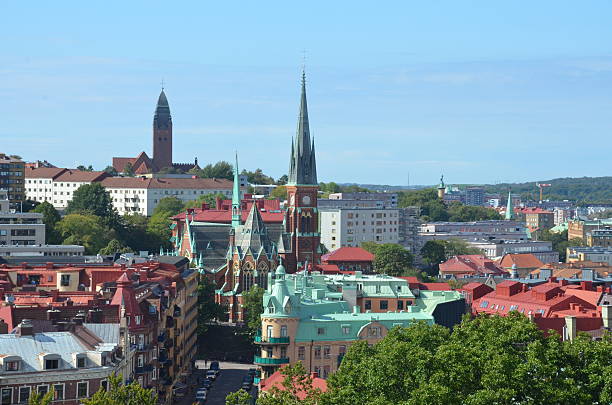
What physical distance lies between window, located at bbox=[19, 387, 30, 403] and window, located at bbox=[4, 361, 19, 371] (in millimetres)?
1403

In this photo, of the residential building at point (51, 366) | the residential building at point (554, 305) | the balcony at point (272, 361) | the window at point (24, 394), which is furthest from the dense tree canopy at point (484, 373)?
the residential building at point (554, 305)

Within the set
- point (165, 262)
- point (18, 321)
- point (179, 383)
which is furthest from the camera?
point (165, 262)

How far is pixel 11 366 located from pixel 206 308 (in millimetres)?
81792

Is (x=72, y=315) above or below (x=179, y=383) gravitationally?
above

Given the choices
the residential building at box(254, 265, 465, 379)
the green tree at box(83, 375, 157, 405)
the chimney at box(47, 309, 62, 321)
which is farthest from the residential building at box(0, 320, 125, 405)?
the residential building at box(254, 265, 465, 379)

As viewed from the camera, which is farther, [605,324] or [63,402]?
[605,324]

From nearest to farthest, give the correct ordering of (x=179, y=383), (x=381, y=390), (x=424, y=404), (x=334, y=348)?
(x=424, y=404) < (x=381, y=390) < (x=334, y=348) < (x=179, y=383)

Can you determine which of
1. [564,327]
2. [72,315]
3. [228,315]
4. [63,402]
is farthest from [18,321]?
[228,315]

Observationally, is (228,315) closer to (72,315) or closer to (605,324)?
(605,324)

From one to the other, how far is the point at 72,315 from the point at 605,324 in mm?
56794

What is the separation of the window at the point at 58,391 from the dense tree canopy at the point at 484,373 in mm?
16696

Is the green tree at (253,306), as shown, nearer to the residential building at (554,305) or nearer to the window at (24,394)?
the residential building at (554,305)

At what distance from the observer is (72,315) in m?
104

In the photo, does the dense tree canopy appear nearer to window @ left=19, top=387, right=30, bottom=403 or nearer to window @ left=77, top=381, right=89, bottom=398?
window @ left=77, top=381, right=89, bottom=398
